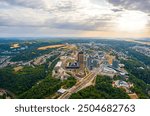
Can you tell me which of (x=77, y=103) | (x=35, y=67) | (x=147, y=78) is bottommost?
(x=147, y=78)

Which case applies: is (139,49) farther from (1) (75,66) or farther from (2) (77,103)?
(2) (77,103)

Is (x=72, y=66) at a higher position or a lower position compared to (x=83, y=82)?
higher

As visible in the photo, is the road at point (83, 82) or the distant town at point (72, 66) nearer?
the road at point (83, 82)

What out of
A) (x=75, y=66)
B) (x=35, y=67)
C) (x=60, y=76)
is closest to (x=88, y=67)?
(x=75, y=66)

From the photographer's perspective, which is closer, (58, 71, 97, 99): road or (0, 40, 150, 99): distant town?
(58, 71, 97, 99): road

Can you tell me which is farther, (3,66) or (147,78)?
(147,78)

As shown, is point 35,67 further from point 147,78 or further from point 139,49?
point 139,49

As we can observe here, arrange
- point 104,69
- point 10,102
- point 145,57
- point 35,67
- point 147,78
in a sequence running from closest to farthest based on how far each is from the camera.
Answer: point 10,102
point 104,69
point 35,67
point 147,78
point 145,57

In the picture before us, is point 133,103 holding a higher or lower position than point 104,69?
higher

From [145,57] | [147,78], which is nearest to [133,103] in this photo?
[147,78]

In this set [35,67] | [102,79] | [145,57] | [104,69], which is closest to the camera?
[102,79]

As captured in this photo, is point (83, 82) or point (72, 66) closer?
point (83, 82)
